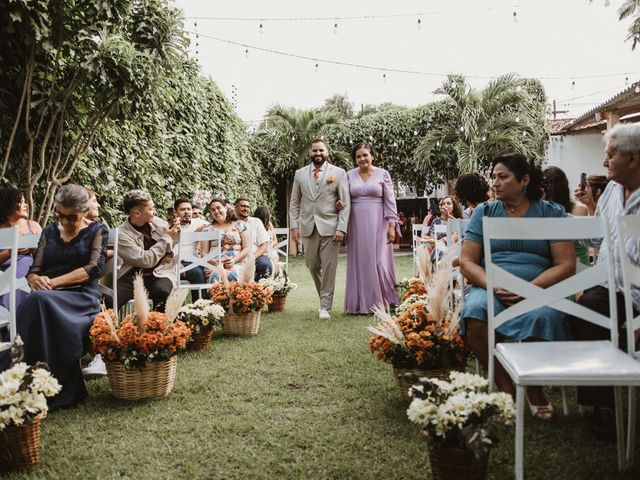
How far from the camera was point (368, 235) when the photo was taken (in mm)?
6344

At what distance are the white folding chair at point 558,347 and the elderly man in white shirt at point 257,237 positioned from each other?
15.7 ft

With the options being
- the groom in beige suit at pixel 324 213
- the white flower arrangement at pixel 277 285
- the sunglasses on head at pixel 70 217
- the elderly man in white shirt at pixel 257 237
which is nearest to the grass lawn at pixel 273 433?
the sunglasses on head at pixel 70 217

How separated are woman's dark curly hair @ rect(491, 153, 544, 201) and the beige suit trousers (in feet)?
10.6

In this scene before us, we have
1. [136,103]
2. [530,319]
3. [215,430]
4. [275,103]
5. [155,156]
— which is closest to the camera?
[530,319]

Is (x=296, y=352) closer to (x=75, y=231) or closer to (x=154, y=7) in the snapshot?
(x=75, y=231)

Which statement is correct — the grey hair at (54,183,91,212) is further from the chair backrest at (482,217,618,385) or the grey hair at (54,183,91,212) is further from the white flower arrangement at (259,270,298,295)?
the white flower arrangement at (259,270,298,295)

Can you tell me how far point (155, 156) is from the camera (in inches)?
306

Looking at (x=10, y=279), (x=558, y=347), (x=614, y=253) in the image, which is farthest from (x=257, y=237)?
(x=558, y=347)

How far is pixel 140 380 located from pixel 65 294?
0.75m

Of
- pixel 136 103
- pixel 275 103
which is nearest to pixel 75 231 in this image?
pixel 136 103

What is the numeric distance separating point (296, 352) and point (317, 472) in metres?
2.23

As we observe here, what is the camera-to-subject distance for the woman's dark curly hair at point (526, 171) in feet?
9.96

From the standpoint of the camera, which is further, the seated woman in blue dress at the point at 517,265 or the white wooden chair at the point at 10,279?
the white wooden chair at the point at 10,279

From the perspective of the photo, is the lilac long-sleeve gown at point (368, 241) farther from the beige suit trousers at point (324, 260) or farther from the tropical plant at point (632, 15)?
the tropical plant at point (632, 15)
